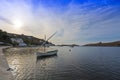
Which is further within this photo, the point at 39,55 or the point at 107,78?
the point at 39,55

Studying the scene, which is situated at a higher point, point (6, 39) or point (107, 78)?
point (6, 39)

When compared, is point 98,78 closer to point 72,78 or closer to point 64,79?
point 72,78

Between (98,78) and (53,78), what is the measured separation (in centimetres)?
786

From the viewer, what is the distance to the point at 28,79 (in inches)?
861

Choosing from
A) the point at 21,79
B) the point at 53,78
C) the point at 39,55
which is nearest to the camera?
the point at 21,79

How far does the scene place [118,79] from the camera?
74.8 feet

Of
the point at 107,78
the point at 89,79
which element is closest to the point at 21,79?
the point at 89,79

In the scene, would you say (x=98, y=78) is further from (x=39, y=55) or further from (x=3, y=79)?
(x=39, y=55)

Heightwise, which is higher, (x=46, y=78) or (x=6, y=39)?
(x=6, y=39)

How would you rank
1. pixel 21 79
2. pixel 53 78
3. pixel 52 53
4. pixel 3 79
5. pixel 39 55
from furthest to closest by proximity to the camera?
pixel 52 53 < pixel 39 55 < pixel 53 78 < pixel 21 79 < pixel 3 79

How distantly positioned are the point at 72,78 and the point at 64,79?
150 cm

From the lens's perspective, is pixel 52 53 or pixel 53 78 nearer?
pixel 53 78

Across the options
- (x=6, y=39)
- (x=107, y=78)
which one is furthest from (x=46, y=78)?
(x=6, y=39)

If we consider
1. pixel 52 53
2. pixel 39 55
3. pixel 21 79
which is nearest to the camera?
pixel 21 79
